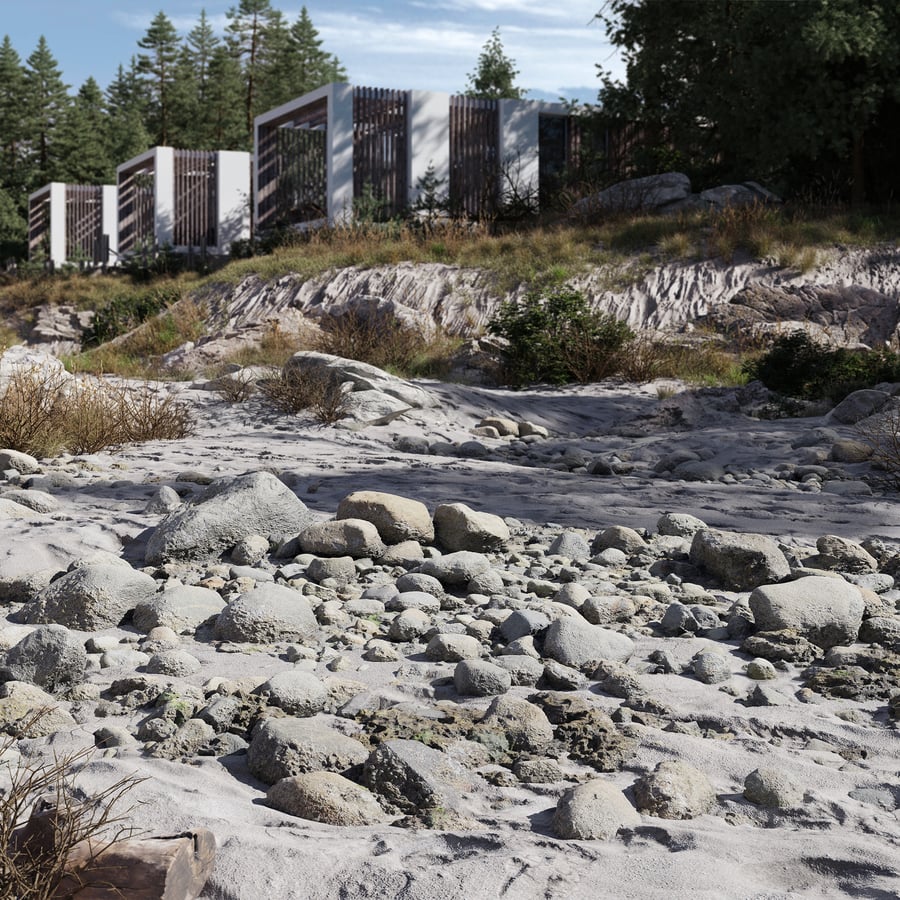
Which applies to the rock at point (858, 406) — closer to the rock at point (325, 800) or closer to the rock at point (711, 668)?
the rock at point (711, 668)

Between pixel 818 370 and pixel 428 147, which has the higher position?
pixel 428 147

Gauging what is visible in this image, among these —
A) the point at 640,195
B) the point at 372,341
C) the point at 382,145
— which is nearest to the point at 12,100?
the point at 382,145

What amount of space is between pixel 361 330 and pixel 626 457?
5.41 meters

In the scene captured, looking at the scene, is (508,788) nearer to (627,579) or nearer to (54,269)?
(627,579)

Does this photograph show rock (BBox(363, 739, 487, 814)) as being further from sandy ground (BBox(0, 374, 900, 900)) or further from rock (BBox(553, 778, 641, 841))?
rock (BBox(553, 778, 641, 841))


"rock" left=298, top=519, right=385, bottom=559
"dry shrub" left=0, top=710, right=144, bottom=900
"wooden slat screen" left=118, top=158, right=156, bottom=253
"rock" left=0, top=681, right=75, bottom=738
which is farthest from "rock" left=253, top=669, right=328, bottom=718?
"wooden slat screen" left=118, top=158, right=156, bottom=253

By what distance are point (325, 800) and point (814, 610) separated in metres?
2.04

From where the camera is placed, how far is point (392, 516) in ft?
15.7

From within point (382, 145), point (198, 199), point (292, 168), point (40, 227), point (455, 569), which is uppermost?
point (382, 145)

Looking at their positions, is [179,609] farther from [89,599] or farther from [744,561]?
[744,561]

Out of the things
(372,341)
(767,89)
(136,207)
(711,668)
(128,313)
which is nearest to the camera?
(711,668)

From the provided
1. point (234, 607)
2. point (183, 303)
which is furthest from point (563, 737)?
point (183, 303)

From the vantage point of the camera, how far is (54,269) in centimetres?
3203

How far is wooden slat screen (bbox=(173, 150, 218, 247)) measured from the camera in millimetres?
29984
